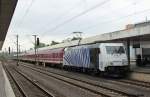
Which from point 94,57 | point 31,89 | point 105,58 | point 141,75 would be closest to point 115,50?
point 105,58

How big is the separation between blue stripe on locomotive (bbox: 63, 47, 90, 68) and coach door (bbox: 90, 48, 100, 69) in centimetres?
100

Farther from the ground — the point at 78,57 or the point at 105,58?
the point at 78,57

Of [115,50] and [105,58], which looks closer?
[105,58]

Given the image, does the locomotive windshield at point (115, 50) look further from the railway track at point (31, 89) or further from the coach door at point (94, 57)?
the railway track at point (31, 89)

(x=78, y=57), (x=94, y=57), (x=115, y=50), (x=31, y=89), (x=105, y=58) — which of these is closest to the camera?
(x=31, y=89)

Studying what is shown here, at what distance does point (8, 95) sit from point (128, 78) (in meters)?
13.2

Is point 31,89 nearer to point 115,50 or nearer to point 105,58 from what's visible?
point 105,58

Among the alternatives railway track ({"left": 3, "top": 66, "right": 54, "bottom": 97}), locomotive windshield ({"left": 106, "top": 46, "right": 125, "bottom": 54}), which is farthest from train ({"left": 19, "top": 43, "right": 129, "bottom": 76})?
railway track ({"left": 3, "top": 66, "right": 54, "bottom": 97})

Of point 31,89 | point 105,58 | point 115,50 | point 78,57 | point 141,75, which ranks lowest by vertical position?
point 31,89

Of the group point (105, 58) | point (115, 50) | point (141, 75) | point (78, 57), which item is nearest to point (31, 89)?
point (105, 58)

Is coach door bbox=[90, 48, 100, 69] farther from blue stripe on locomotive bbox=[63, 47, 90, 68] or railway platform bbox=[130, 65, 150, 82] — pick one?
railway platform bbox=[130, 65, 150, 82]

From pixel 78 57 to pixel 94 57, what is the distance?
6.32 m

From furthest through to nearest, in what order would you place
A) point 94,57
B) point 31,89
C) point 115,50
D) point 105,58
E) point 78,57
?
point 78,57, point 94,57, point 115,50, point 105,58, point 31,89

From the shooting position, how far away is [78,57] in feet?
126
